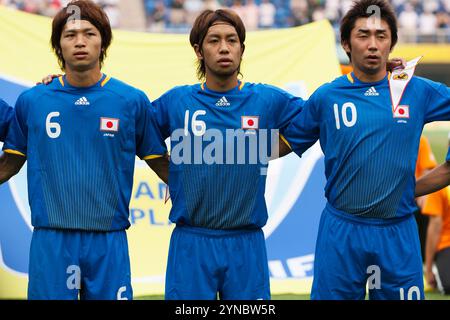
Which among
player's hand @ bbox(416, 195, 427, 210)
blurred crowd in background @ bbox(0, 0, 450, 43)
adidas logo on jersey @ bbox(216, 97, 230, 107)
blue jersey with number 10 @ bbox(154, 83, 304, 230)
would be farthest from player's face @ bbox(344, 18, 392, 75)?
blurred crowd in background @ bbox(0, 0, 450, 43)

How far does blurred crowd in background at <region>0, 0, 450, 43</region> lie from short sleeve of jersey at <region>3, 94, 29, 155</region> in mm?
13496

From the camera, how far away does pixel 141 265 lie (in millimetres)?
7094

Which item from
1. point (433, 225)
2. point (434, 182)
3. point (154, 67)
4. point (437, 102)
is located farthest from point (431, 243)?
point (437, 102)

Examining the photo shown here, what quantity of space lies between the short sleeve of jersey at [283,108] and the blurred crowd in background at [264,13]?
529 inches

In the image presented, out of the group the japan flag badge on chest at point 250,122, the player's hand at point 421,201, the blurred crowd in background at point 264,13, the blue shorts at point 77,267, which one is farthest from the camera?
the blurred crowd in background at point 264,13

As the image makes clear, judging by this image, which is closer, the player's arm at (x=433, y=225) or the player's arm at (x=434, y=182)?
the player's arm at (x=434, y=182)

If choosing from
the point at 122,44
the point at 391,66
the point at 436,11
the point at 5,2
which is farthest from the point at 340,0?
the point at 391,66

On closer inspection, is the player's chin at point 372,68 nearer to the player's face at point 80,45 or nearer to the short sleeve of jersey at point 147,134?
the short sleeve of jersey at point 147,134

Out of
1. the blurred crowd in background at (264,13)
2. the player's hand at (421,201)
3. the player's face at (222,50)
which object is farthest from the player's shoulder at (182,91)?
the blurred crowd in background at (264,13)

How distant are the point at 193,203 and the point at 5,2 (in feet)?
47.4

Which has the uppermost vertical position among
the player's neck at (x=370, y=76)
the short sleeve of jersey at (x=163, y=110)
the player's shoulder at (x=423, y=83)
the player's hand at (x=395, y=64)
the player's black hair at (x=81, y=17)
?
the player's black hair at (x=81, y=17)

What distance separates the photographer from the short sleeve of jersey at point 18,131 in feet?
14.3

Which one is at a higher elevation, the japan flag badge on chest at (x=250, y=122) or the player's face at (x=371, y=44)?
the player's face at (x=371, y=44)

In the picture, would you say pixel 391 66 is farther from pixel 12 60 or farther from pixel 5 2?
pixel 5 2
